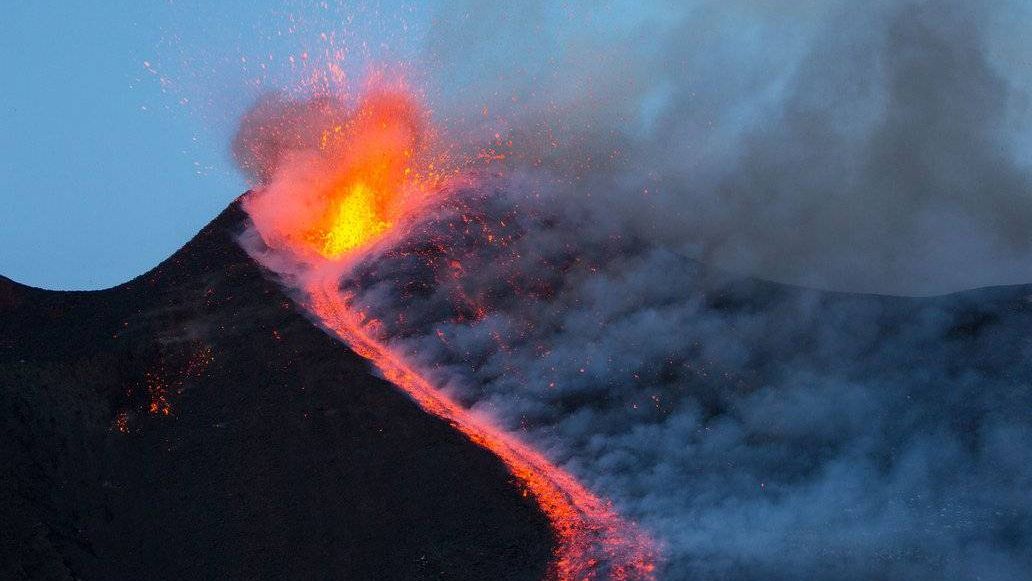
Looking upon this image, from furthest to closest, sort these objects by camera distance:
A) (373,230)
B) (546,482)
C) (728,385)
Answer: (373,230), (728,385), (546,482)

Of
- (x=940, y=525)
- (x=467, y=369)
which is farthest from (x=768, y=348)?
(x=940, y=525)

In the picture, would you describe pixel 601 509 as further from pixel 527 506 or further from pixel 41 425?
pixel 41 425

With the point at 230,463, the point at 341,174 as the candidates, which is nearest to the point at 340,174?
the point at 341,174

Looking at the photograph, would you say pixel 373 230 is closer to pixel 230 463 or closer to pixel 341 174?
pixel 341 174

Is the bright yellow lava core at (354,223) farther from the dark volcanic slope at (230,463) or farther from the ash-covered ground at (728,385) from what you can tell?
the dark volcanic slope at (230,463)

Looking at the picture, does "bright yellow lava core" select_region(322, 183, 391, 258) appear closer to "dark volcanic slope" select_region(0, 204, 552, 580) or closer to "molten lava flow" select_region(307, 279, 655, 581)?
"molten lava flow" select_region(307, 279, 655, 581)

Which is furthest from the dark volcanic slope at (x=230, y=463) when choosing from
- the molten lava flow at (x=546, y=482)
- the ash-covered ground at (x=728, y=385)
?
the ash-covered ground at (x=728, y=385)
